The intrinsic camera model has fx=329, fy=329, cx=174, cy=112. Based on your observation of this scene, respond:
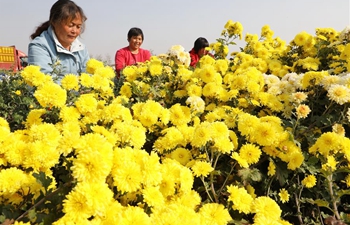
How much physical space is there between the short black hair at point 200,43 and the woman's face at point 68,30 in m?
3.42

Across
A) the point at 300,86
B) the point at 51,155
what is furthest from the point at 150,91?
the point at 51,155

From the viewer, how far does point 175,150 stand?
1.74 m

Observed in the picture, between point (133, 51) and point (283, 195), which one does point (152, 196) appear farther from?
point (133, 51)

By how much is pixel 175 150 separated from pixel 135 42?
404cm

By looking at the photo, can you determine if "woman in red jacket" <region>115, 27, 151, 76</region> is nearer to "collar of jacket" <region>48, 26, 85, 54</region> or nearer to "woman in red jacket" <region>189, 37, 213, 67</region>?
"woman in red jacket" <region>189, 37, 213, 67</region>

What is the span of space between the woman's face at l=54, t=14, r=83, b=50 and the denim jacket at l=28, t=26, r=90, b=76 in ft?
0.15

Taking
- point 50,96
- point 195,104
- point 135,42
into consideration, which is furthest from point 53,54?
point 135,42

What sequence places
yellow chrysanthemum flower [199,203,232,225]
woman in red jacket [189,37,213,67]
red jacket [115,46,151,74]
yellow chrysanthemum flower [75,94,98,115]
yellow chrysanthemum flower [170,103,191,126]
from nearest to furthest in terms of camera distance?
yellow chrysanthemum flower [199,203,232,225] → yellow chrysanthemum flower [75,94,98,115] → yellow chrysanthemum flower [170,103,191,126] → red jacket [115,46,151,74] → woman in red jacket [189,37,213,67]

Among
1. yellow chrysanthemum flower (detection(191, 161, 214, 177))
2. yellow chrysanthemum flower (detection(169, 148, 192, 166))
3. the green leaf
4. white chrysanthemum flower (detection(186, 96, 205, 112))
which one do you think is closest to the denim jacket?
white chrysanthemum flower (detection(186, 96, 205, 112))

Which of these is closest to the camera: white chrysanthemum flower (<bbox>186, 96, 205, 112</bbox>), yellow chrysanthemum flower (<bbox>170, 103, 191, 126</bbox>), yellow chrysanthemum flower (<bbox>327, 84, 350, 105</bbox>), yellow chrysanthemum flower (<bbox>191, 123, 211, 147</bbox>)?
yellow chrysanthemum flower (<bbox>191, 123, 211, 147</bbox>)

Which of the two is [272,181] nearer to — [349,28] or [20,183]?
[20,183]

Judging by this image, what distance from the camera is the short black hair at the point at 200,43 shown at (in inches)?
242

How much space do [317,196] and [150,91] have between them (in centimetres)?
132

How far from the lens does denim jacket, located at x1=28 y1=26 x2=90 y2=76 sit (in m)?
2.82
